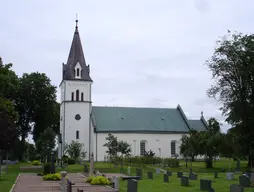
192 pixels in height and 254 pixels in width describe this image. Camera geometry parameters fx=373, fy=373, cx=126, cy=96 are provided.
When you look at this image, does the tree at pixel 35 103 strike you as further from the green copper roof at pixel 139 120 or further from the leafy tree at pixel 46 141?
the leafy tree at pixel 46 141

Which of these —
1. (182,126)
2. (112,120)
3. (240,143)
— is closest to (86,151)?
(112,120)

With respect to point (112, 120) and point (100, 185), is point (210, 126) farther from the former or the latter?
Result: point (100, 185)

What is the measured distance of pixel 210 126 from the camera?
1959 inches

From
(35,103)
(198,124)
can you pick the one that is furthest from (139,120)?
(35,103)

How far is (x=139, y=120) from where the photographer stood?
60.6m

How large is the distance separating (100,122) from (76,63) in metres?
9.93

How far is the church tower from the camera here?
55.4 m

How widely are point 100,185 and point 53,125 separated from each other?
42370 mm

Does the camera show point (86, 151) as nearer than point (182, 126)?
Yes

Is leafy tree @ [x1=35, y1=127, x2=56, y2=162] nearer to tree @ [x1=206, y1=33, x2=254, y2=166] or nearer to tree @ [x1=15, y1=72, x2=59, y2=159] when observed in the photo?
tree @ [x1=15, y1=72, x2=59, y2=159]

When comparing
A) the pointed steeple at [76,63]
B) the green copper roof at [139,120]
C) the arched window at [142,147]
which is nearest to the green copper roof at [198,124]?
the green copper roof at [139,120]

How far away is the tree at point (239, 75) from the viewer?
3011 centimetres

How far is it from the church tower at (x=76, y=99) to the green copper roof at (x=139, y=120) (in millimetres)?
2258

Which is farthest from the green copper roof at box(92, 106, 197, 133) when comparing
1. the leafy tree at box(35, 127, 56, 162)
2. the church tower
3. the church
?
the leafy tree at box(35, 127, 56, 162)
